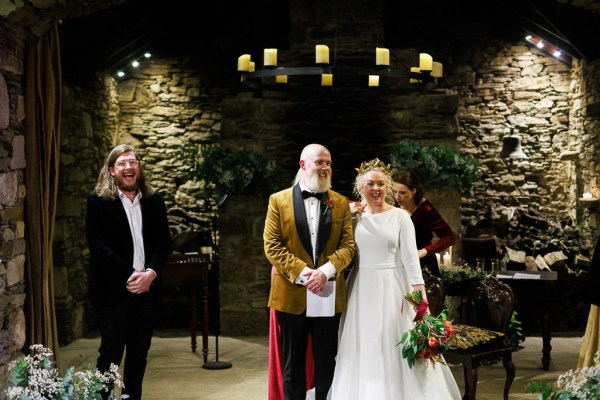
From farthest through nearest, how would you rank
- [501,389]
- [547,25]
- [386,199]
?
[547,25] < [501,389] < [386,199]

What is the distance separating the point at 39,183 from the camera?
449 centimetres

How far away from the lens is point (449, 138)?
27.3 ft

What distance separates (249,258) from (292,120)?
1.68 metres

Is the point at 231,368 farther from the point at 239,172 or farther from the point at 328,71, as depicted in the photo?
the point at 328,71

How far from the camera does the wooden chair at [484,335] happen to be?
473 centimetres

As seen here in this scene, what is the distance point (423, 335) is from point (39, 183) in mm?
2441

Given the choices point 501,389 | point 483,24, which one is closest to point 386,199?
point 501,389

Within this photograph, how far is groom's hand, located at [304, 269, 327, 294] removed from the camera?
13.6 feet

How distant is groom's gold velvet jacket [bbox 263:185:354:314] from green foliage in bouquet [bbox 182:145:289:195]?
11.5 feet

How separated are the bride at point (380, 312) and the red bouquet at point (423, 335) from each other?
4.2 inches

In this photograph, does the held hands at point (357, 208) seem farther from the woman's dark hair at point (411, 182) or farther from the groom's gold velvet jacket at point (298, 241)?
the woman's dark hair at point (411, 182)

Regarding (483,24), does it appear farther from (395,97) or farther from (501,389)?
(501,389)

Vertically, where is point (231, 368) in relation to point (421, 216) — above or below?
below

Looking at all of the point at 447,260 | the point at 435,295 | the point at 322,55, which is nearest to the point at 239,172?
the point at 322,55
